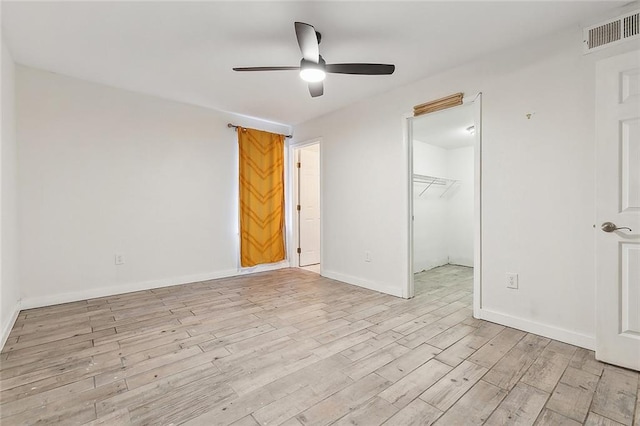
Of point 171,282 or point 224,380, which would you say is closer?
point 224,380

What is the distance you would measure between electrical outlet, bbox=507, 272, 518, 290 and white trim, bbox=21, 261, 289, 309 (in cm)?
356

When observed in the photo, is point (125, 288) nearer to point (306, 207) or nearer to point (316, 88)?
point (306, 207)

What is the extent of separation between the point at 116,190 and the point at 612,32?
4.99 m

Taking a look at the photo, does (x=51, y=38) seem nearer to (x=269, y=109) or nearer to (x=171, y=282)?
(x=269, y=109)

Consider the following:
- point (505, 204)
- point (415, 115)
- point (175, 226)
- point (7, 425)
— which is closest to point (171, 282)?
point (175, 226)

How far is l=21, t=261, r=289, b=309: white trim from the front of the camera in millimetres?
3086

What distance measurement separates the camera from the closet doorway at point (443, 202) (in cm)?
434

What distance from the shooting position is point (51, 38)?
2.46 m

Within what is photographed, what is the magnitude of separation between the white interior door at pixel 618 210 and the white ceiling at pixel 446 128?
1429mm

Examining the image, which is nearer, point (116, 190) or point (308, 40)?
point (308, 40)

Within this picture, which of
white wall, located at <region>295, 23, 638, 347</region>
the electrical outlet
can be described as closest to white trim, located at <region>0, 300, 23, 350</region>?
white wall, located at <region>295, 23, 638, 347</region>

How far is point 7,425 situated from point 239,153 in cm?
371

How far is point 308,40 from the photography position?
6.56 feet

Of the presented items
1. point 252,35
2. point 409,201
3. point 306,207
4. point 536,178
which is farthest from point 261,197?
point 536,178
